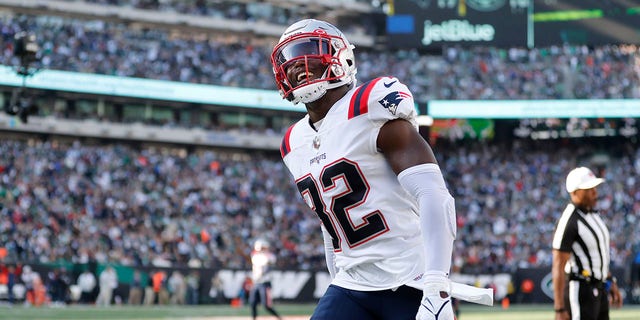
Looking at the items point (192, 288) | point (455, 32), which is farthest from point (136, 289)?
point (455, 32)

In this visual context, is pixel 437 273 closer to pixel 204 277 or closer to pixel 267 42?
pixel 204 277

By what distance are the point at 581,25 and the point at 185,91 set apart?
1551 cm

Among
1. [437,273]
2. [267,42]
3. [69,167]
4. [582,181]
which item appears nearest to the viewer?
[437,273]

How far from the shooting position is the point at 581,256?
7352 mm

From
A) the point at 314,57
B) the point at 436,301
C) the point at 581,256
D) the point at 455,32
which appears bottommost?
the point at 581,256

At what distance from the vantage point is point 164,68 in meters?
37.7

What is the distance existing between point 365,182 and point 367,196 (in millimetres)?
58

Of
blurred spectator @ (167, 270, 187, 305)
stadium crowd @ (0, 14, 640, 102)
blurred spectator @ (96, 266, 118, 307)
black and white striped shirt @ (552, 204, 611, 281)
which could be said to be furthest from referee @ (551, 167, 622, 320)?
stadium crowd @ (0, 14, 640, 102)

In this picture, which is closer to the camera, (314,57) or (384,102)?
(384,102)

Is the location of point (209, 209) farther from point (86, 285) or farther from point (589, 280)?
point (589, 280)

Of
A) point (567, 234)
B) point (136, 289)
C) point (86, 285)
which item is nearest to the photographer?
point (567, 234)

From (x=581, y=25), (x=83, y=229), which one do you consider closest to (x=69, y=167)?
(x=83, y=229)

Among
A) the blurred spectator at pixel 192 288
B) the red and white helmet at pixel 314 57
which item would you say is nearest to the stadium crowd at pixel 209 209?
the blurred spectator at pixel 192 288

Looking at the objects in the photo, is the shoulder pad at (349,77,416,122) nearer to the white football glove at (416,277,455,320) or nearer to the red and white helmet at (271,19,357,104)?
the red and white helmet at (271,19,357,104)
